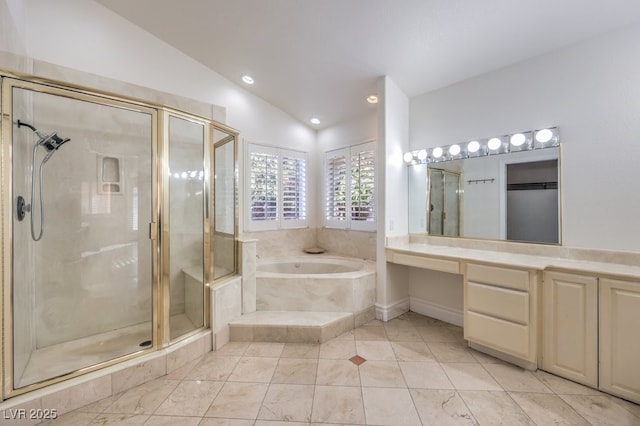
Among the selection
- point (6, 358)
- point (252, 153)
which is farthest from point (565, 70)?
point (6, 358)

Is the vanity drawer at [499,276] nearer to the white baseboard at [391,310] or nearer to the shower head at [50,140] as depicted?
the white baseboard at [391,310]

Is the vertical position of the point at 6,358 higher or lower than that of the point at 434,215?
lower

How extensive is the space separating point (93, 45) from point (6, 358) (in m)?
2.72

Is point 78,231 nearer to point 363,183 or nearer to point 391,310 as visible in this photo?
point 363,183

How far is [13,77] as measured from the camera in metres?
1.65

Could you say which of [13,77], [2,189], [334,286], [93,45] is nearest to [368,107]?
[334,286]

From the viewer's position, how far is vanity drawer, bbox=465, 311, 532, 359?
6.66 feet

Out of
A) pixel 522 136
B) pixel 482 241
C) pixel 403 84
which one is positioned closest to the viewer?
pixel 522 136

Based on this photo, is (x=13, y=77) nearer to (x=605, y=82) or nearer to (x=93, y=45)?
(x=93, y=45)

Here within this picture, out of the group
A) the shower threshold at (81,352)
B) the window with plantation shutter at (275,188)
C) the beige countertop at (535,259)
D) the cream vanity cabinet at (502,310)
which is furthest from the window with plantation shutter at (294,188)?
the cream vanity cabinet at (502,310)

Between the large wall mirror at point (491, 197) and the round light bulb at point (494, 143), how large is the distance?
100mm

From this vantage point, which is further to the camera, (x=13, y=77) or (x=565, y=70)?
(x=565, y=70)

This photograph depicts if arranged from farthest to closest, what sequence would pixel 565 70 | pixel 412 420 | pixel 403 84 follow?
1. pixel 403 84
2. pixel 565 70
3. pixel 412 420

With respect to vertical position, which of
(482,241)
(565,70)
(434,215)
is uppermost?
(565,70)
